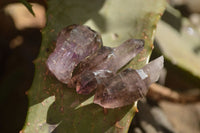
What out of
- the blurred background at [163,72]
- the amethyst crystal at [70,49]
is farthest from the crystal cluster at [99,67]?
the blurred background at [163,72]

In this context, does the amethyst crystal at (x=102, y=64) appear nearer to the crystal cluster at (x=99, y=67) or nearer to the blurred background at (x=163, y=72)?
the crystal cluster at (x=99, y=67)

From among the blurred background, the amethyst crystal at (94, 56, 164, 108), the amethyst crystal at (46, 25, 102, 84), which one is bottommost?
the blurred background

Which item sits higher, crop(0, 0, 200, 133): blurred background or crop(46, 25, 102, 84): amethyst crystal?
crop(46, 25, 102, 84): amethyst crystal

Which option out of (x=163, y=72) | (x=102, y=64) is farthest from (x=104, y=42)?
(x=163, y=72)

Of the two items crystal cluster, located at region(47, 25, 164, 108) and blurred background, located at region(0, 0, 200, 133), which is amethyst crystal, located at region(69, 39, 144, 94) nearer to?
crystal cluster, located at region(47, 25, 164, 108)

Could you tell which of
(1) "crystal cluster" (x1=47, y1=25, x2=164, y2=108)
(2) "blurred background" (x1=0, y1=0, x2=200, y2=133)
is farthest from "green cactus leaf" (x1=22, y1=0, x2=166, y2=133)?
(2) "blurred background" (x1=0, y1=0, x2=200, y2=133)
